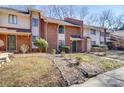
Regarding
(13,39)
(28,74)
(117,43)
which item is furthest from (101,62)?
(13,39)

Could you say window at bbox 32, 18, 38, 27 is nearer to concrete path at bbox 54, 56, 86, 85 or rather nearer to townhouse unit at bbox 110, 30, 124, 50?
concrete path at bbox 54, 56, 86, 85

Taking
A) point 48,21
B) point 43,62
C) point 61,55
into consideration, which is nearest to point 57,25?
point 48,21

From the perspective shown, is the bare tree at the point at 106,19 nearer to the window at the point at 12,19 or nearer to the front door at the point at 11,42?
the front door at the point at 11,42

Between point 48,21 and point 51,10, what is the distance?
152 centimetres

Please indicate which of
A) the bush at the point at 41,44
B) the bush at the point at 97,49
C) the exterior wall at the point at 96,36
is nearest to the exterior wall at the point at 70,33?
the exterior wall at the point at 96,36

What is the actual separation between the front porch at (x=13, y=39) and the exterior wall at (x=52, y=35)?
90 cm

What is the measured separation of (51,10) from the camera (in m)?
6.82

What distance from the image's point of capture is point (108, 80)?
5.65 metres

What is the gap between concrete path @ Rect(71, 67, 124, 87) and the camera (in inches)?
211

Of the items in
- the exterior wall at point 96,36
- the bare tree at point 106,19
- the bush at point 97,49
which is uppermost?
the bare tree at point 106,19

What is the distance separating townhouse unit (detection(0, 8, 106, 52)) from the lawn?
149 cm

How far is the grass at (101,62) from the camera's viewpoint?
6944mm

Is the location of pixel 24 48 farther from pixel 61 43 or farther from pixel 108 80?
pixel 108 80
